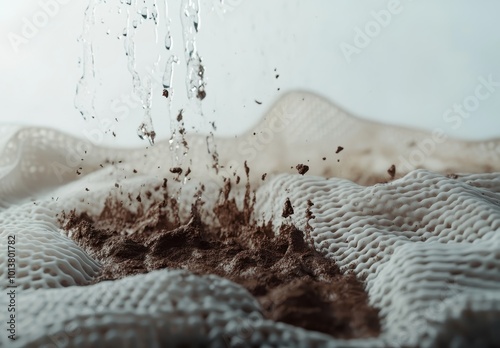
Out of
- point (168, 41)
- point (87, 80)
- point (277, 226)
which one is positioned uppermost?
point (168, 41)

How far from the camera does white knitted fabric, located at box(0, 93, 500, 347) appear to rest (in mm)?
698

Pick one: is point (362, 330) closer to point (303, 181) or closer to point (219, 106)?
point (303, 181)

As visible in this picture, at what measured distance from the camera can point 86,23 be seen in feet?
5.96

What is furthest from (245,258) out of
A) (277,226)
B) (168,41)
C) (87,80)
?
(87,80)

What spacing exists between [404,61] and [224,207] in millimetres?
715

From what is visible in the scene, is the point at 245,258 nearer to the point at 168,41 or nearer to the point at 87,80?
the point at 168,41

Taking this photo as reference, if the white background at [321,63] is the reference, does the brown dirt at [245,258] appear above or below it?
below

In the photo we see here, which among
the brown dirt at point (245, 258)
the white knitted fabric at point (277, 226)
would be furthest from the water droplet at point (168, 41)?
the brown dirt at point (245, 258)

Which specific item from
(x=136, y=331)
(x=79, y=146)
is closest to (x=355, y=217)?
(x=136, y=331)

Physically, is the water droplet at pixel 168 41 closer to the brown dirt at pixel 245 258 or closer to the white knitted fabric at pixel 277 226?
the white knitted fabric at pixel 277 226

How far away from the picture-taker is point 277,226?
1.29 m

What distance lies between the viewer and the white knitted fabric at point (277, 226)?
70cm

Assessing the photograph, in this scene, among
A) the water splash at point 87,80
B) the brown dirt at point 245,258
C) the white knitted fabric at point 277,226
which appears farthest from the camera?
the water splash at point 87,80

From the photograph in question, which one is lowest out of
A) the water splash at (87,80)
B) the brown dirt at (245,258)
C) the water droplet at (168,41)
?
the brown dirt at (245,258)
